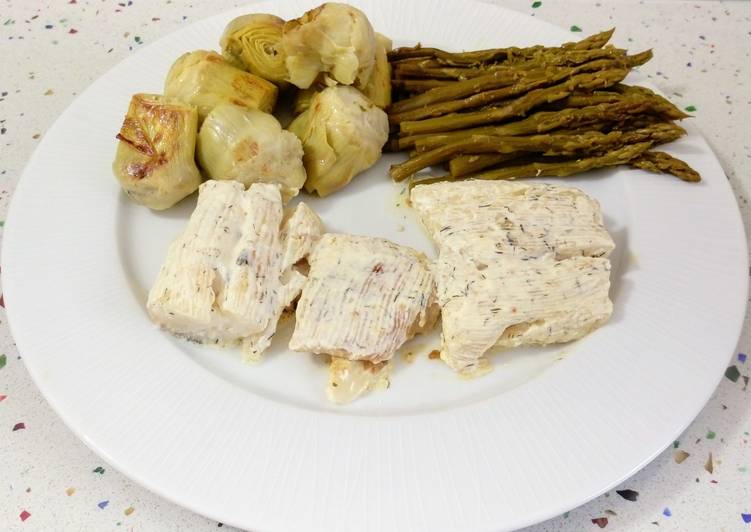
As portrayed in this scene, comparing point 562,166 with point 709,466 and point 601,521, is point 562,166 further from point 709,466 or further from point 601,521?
point 601,521

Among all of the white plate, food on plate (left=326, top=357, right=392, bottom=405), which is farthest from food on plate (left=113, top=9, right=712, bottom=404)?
the white plate

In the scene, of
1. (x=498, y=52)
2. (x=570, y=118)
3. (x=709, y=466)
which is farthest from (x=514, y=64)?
(x=709, y=466)

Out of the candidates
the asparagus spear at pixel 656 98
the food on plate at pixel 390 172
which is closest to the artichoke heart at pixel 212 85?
the food on plate at pixel 390 172

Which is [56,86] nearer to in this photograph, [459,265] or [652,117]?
Answer: [459,265]

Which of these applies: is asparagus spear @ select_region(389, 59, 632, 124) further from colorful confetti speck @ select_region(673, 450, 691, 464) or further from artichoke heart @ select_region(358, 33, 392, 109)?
colorful confetti speck @ select_region(673, 450, 691, 464)

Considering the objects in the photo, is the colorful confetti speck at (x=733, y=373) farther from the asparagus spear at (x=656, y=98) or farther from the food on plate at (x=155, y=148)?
the food on plate at (x=155, y=148)

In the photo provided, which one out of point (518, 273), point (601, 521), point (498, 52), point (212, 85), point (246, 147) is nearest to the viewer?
point (601, 521)
